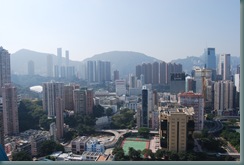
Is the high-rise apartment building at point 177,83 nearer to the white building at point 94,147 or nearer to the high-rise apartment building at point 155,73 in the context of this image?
the high-rise apartment building at point 155,73

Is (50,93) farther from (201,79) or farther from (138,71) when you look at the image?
(138,71)

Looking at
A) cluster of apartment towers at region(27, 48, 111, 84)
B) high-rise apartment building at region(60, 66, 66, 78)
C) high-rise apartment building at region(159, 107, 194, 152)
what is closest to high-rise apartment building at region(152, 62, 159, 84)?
cluster of apartment towers at region(27, 48, 111, 84)

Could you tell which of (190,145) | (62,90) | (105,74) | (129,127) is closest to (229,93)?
(129,127)

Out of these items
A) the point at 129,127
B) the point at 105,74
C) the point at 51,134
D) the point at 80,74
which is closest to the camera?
the point at 51,134

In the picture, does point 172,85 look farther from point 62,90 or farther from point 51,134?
point 51,134

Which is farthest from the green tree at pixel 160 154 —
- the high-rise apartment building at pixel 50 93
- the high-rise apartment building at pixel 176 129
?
the high-rise apartment building at pixel 50 93

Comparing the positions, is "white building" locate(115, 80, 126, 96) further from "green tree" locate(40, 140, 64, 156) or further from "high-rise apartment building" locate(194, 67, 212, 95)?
"green tree" locate(40, 140, 64, 156)
